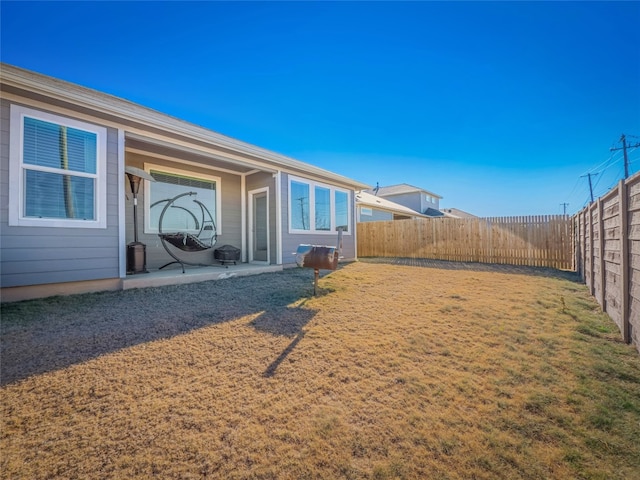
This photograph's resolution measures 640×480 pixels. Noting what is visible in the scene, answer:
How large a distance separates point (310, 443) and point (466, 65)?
1091 cm

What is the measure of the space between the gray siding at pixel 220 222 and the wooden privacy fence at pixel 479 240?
6.71m

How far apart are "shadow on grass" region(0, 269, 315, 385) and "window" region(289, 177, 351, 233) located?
311 cm

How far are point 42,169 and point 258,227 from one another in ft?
15.3

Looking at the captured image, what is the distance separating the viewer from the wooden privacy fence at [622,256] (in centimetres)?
228

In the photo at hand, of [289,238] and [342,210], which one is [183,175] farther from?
[342,210]

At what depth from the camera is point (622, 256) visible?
252cm

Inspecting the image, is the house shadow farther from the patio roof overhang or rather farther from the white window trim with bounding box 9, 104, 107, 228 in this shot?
the patio roof overhang

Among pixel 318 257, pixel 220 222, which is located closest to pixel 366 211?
pixel 220 222

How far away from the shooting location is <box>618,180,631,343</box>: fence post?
2.45m

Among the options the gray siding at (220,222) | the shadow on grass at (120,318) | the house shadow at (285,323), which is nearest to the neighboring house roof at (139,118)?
the gray siding at (220,222)

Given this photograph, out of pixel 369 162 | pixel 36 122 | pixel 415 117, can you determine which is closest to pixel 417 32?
pixel 415 117

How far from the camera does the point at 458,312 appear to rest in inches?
134

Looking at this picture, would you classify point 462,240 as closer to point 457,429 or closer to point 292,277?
point 292,277

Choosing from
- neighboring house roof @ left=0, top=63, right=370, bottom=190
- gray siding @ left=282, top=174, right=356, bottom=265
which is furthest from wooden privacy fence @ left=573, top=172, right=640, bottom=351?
neighboring house roof @ left=0, top=63, right=370, bottom=190
